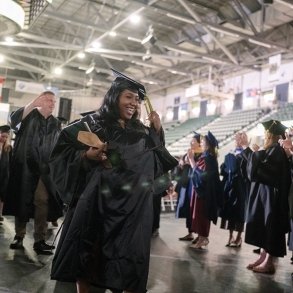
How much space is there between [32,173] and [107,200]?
203cm

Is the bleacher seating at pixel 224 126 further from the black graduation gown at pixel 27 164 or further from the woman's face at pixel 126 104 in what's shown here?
the woman's face at pixel 126 104

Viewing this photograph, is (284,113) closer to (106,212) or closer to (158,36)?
(158,36)

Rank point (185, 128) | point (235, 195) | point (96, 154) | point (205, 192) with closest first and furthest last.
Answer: point (96, 154) → point (205, 192) → point (235, 195) → point (185, 128)

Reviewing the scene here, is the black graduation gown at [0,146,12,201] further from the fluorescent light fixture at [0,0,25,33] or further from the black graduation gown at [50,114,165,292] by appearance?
the black graduation gown at [50,114,165,292]

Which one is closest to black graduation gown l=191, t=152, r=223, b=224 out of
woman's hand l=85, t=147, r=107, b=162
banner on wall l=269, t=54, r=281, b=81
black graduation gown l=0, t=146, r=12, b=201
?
black graduation gown l=0, t=146, r=12, b=201

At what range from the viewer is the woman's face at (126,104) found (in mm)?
2139

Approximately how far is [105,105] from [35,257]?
6.98ft

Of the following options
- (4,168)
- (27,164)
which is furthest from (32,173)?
(4,168)

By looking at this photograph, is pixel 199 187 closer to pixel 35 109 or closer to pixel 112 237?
pixel 35 109

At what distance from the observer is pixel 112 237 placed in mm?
1958

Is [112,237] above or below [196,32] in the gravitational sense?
below

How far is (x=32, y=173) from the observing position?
12.4ft

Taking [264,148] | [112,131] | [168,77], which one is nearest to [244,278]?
[264,148]

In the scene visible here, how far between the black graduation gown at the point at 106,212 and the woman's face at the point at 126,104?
103mm
